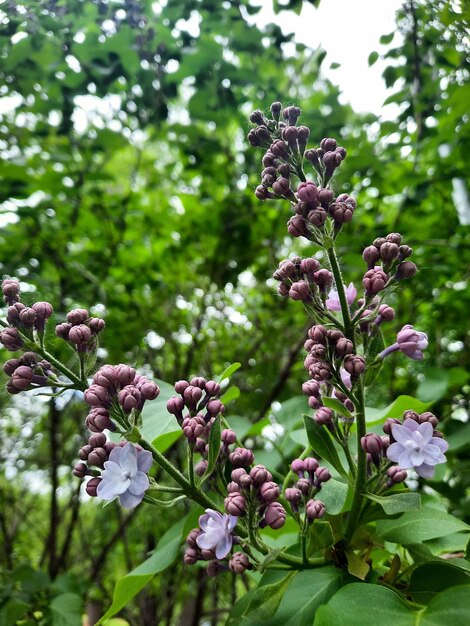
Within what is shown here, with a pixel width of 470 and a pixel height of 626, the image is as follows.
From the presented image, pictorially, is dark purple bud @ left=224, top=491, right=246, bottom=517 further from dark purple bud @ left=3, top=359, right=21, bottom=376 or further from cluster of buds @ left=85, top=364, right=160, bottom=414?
dark purple bud @ left=3, top=359, right=21, bottom=376

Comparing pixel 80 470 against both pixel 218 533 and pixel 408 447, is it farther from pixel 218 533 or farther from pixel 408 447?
pixel 408 447

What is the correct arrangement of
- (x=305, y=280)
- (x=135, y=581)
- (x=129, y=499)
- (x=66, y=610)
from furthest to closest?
1. (x=66, y=610)
2. (x=135, y=581)
3. (x=305, y=280)
4. (x=129, y=499)

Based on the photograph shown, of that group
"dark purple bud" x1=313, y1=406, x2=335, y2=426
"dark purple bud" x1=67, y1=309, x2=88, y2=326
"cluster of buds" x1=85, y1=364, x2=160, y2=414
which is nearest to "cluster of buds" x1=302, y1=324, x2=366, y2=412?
"dark purple bud" x1=313, y1=406, x2=335, y2=426

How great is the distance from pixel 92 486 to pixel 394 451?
1.30ft

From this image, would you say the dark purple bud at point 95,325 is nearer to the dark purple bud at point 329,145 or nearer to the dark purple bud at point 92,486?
the dark purple bud at point 92,486

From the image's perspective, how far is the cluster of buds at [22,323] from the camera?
0.75 m

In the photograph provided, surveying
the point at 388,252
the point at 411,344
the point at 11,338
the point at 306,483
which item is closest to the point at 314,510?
the point at 306,483

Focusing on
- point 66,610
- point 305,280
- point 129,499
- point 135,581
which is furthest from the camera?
point 66,610

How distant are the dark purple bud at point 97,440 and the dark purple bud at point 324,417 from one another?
293mm

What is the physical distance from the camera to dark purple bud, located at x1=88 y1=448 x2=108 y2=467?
0.70m

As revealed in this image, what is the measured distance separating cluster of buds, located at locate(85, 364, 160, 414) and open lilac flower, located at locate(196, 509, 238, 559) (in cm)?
16

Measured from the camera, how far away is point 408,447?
704 mm

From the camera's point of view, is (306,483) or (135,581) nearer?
(306,483)

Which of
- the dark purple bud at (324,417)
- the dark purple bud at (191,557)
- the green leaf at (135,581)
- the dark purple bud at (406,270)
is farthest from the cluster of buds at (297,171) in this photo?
the green leaf at (135,581)
